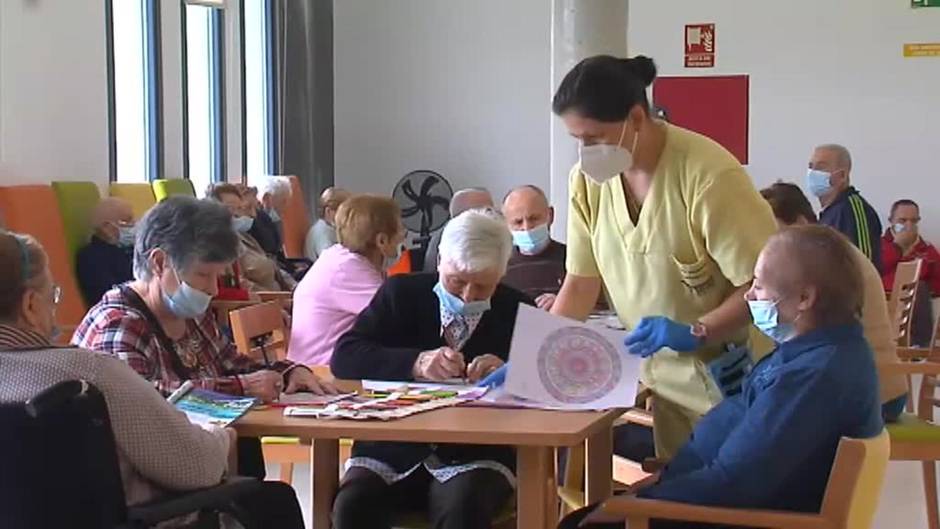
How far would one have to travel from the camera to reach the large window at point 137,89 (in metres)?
8.84

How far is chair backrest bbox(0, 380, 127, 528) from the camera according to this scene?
2260mm

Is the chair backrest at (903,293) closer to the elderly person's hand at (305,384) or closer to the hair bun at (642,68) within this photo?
the hair bun at (642,68)

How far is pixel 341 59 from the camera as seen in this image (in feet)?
38.5

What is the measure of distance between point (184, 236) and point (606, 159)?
0.96 metres

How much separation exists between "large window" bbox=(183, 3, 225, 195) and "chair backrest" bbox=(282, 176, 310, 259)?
568mm

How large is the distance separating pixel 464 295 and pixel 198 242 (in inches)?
27.7

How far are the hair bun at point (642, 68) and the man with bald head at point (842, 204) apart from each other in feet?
10.9

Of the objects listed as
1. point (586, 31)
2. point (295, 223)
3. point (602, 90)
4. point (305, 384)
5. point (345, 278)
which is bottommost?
point (295, 223)

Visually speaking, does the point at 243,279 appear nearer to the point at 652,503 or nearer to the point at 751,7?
the point at 751,7

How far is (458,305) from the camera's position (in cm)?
343

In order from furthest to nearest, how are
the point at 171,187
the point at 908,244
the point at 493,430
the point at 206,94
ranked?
the point at 206,94, the point at 908,244, the point at 171,187, the point at 493,430

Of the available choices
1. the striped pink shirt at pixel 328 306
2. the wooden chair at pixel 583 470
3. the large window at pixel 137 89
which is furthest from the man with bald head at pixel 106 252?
the wooden chair at pixel 583 470

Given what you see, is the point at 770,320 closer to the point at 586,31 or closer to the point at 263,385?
the point at 263,385

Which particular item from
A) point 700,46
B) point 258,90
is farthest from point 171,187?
point 700,46
